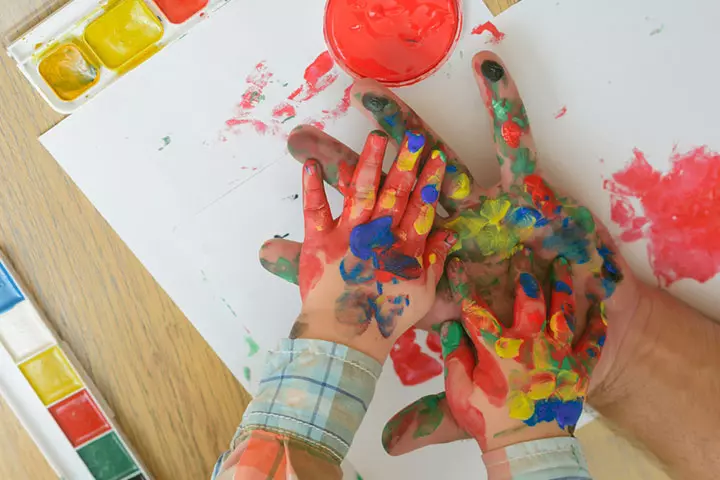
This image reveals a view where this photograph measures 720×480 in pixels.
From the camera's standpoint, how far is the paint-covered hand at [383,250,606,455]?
0.66 m

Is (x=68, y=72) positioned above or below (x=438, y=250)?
above

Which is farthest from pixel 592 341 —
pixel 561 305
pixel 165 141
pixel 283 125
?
pixel 165 141

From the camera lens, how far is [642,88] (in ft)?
2.51

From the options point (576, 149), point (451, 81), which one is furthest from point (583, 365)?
point (451, 81)

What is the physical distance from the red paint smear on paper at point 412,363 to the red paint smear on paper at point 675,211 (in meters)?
0.32

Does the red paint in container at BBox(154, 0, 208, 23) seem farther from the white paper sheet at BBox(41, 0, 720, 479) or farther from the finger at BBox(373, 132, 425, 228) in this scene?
the finger at BBox(373, 132, 425, 228)

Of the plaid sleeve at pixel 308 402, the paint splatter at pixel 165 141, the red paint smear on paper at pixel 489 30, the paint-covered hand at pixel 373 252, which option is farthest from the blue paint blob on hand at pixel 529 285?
the paint splatter at pixel 165 141

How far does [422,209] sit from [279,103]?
247 millimetres

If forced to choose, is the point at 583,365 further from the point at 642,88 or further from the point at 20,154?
the point at 20,154

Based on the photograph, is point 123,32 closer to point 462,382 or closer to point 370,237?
point 370,237

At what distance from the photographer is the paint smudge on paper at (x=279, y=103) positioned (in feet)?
2.54

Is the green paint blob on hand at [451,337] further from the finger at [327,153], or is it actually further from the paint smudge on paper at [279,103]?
the paint smudge on paper at [279,103]

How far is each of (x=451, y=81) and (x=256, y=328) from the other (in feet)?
1.44

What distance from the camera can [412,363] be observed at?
2.70 feet
